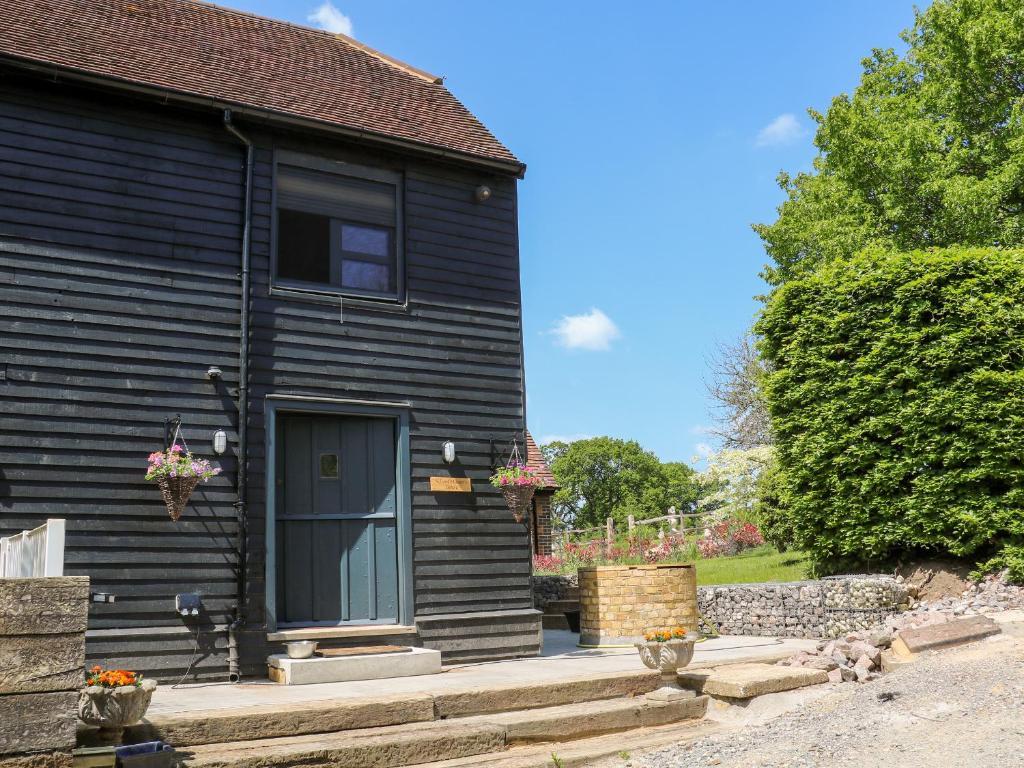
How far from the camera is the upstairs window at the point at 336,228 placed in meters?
9.45

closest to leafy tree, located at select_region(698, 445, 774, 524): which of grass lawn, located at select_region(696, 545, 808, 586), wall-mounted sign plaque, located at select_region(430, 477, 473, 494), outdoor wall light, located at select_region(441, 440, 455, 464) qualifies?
grass lawn, located at select_region(696, 545, 808, 586)

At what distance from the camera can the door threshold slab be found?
849cm

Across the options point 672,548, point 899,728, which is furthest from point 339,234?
point 672,548

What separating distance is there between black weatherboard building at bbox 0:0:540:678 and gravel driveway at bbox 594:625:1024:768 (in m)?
3.26

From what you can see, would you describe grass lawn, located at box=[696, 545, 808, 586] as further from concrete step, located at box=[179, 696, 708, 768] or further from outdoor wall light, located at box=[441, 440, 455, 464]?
concrete step, located at box=[179, 696, 708, 768]

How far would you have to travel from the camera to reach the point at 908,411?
11.7 metres

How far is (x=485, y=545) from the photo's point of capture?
384 inches

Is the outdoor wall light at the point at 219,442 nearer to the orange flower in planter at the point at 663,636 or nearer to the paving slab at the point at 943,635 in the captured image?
the orange flower in planter at the point at 663,636

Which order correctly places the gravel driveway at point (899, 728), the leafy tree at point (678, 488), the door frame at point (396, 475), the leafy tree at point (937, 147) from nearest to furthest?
the gravel driveway at point (899, 728) < the door frame at point (396, 475) < the leafy tree at point (937, 147) < the leafy tree at point (678, 488)

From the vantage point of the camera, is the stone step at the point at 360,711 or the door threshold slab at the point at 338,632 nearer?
the stone step at the point at 360,711

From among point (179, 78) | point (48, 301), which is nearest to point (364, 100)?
point (179, 78)

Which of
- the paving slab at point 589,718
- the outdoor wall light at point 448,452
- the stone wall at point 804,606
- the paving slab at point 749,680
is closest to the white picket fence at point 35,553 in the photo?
the paving slab at point 589,718

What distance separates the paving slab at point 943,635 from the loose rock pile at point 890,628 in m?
0.17

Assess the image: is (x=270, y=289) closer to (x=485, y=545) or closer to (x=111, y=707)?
(x=485, y=545)
